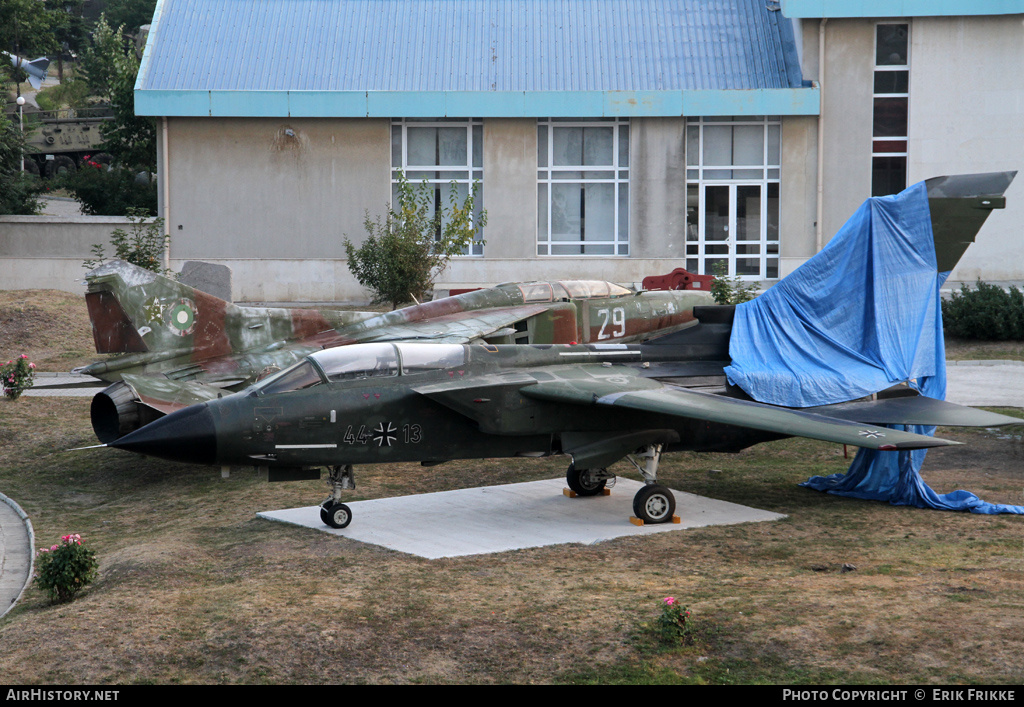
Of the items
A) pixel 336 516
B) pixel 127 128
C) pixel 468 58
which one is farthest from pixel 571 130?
pixel 336 516

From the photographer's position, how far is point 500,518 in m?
13.5

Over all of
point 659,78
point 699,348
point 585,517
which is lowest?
point 585,517

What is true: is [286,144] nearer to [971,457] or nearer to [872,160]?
[872,160]

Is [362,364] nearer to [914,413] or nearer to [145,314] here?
[145,314]

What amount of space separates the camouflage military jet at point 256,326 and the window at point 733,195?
1880 cm

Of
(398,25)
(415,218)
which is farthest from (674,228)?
(398,25)

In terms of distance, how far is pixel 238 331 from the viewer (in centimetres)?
1703

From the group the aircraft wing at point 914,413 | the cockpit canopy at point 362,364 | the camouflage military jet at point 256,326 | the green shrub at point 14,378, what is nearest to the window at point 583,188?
the camouflage military jet at point 256,326

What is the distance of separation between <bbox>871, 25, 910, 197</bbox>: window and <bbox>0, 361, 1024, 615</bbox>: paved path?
1154 centimetres

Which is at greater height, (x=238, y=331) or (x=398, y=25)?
(x=398, y=25)

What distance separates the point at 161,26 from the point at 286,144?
23.1 feet

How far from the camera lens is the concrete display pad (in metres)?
12.2

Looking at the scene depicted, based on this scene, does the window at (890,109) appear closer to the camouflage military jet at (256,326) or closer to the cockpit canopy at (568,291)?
the camouflage military jet at (256,326)

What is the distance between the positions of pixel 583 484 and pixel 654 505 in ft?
6.36
